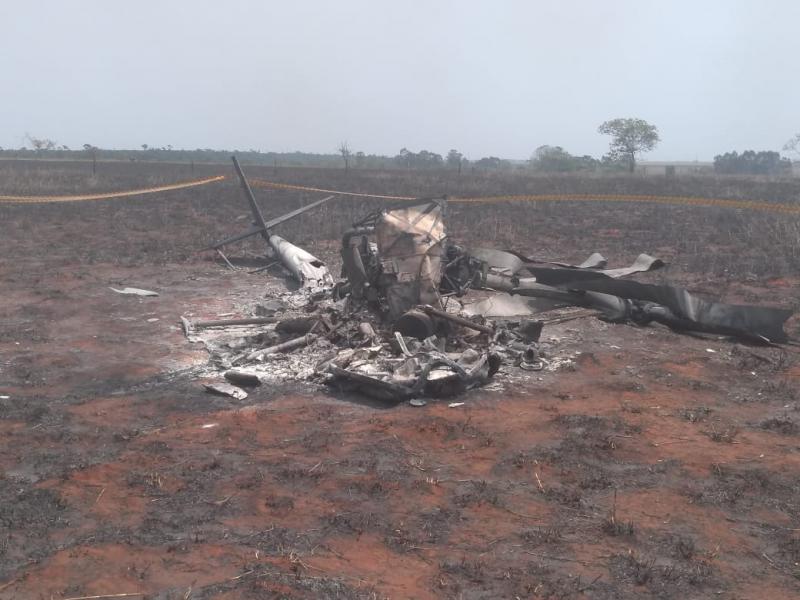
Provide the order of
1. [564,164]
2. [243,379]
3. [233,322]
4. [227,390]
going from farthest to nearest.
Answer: [564,164], [233,322], [243,379], [227,390]

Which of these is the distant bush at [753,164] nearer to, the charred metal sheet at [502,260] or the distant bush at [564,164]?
the distant bush at [564,164]

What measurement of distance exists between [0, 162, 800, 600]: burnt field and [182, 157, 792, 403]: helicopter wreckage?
334 mm

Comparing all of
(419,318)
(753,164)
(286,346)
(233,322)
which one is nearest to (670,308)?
(419,318)

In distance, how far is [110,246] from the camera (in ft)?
64.7

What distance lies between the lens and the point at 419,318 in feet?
29.8

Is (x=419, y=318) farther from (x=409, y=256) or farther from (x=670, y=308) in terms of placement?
(x=670, y=308)

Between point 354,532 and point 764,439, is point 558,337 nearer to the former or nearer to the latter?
point 764,439

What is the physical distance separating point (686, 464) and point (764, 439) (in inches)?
47.3

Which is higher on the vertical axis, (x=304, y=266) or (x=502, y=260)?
(x=502, y=260)

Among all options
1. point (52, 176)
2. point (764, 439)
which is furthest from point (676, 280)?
point (52, 176)

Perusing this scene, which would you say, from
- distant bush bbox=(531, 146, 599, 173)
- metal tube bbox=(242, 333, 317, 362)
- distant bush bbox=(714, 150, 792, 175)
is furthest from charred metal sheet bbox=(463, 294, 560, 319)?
distant bush bbox=(714, 150, 792, 175)

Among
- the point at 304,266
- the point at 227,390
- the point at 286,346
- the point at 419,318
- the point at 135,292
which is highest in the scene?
the point at 419,318

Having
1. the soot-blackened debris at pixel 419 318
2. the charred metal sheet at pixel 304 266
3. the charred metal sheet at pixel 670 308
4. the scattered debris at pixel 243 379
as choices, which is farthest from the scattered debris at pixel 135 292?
the charred metal sheet at pixel 670 308

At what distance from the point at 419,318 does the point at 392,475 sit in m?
3.33
